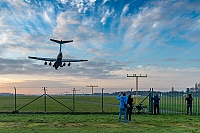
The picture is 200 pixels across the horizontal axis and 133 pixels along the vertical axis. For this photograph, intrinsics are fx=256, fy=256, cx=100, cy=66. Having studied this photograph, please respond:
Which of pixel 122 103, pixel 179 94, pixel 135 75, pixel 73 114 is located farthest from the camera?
pixel 135 75

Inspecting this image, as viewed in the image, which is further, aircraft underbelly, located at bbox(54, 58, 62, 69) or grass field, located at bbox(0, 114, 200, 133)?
aircraft underbelly, located at bbox(54, 58, 62, 69)

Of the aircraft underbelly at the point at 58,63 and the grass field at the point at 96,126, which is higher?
the aircraft underbelly at the point at 58,63

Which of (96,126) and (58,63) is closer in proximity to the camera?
(96,126)

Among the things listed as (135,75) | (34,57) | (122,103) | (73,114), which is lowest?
(73,114)

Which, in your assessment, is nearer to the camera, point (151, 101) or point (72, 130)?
point (72, 130)

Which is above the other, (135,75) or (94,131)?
(135,75)

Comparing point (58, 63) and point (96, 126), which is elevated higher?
point (58, 63)

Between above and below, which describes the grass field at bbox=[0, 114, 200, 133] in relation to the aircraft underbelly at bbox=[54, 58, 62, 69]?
below

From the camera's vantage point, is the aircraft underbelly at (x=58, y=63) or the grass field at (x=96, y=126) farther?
the aircraft underbelly at (x=58, y=63)

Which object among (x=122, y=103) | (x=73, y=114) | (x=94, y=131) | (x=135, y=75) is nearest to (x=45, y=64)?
(x=135, y=75)

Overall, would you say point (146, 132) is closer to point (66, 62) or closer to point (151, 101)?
point (151, 101)

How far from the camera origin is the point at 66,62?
40219 millimetres

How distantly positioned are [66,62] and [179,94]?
69.9 feet

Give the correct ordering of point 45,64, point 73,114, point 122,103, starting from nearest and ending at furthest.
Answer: point 122,103 → point 73,114 → point 45,64
